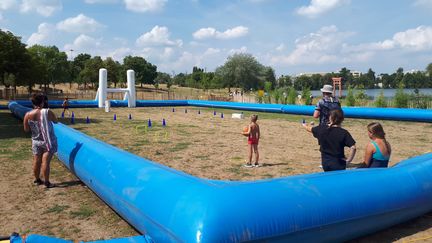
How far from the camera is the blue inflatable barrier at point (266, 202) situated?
3432 millimetres

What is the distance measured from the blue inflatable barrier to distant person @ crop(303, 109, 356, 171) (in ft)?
2.02

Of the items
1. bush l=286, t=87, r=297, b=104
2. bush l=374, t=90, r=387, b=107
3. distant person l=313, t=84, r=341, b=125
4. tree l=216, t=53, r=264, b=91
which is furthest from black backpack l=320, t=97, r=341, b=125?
tree l=216, t=53, r=264, b=91

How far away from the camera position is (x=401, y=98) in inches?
975

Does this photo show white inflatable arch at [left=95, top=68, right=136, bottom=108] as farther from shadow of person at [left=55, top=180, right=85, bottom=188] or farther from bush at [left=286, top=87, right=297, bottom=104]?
shadow of person at [left=55, top=180, right=85, bottom=188]

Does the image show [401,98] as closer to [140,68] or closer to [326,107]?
[326,107]

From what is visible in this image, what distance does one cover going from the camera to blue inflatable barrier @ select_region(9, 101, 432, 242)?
11.3 ft

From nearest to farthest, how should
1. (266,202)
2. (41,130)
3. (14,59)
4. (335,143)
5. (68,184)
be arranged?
(266,202)
(335,143)
(41,130)
(68,184)
(14,59)

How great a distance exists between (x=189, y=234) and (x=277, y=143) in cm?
844

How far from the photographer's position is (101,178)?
17.1ft

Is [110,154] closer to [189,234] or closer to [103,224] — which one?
[103,224]

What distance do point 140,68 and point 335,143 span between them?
88.6m

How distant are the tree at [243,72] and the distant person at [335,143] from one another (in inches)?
2969

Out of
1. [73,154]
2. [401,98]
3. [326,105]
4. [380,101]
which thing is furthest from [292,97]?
[73,154]

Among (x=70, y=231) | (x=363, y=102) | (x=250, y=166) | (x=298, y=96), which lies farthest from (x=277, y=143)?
(x=298, y=96)
